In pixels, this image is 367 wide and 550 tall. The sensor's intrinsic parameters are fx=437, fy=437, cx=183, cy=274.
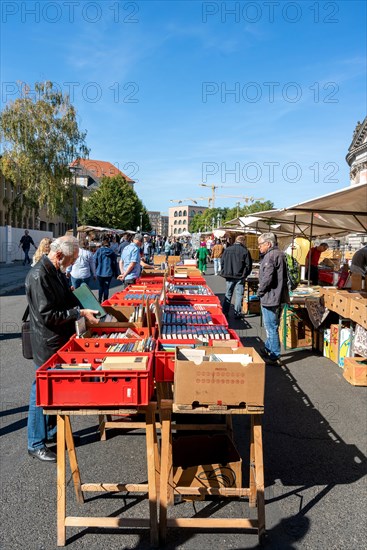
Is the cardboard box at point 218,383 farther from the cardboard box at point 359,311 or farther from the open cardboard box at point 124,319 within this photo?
the cardboard box at point 359,311

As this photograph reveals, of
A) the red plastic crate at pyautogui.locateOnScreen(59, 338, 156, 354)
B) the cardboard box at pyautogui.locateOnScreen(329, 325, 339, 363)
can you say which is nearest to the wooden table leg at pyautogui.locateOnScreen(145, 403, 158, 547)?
the red plastic crate at pyautogui.locateOnScreen(59, 338, 156, 354)

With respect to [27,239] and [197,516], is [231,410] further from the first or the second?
[27,239]

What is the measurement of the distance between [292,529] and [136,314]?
7.53 ft

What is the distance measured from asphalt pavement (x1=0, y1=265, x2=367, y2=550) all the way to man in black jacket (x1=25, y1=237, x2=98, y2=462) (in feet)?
0.88

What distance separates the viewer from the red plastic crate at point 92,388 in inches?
103

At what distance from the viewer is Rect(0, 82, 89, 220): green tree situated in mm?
32594

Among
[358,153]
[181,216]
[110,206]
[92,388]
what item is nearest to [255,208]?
[358,153]

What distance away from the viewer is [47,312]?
11.6 feet

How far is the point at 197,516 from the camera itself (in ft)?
10.1

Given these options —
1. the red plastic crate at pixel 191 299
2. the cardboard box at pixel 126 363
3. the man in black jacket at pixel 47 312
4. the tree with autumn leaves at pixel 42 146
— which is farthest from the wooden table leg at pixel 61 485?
the tree with autumn leaves at pixel 42 146

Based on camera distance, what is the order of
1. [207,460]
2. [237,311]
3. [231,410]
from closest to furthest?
[231,410], [207,460], [237,311]

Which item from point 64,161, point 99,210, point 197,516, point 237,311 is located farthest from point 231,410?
point 99,210

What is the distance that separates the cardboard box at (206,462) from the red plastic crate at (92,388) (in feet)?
3.15

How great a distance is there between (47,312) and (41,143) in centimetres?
3277
